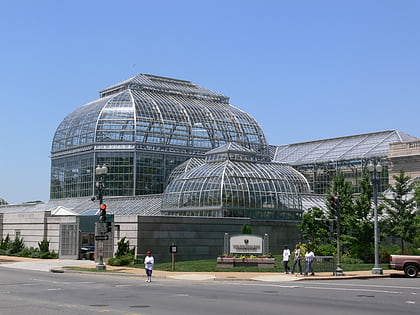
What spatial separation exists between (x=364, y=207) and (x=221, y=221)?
10812 millimetres

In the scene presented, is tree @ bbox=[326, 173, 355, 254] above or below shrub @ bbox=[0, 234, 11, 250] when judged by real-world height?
above

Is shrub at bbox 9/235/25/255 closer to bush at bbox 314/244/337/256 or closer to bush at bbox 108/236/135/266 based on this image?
bush at bbox 108/236/135/266

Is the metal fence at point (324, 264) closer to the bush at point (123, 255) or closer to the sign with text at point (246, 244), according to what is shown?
the sign with text at point (246, 244)

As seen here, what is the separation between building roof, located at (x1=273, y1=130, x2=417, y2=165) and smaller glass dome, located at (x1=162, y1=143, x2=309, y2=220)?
24023mm

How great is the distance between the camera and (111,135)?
70.6 m

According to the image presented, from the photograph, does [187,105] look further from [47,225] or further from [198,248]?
[198,248]

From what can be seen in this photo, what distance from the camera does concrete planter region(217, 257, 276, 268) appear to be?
37469 mm

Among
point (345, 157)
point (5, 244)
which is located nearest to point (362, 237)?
point (345, 157)

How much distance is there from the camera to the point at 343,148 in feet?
263

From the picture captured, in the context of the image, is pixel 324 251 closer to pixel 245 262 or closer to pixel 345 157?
pixel 245 262

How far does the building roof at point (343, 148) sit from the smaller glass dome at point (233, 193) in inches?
946

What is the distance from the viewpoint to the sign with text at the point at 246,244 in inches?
1501

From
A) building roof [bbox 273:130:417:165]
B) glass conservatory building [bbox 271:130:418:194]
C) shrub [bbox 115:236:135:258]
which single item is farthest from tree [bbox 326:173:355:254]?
building roof [bbox 273:130:417:165]

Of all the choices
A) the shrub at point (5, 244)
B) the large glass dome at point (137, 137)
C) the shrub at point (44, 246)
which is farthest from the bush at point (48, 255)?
the large glass dome at point (137, 137)
